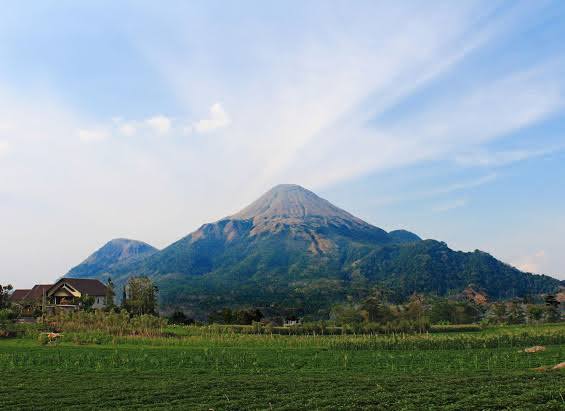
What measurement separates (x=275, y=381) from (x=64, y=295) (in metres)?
64.3

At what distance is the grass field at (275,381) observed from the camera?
15.6 m

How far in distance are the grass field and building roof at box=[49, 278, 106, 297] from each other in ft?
139

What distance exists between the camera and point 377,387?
706 inches

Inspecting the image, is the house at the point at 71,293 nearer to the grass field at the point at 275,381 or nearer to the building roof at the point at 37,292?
the building roof at the point at 37,292

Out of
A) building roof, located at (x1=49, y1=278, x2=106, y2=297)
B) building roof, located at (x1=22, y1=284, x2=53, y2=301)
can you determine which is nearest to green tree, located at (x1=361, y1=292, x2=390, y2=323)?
building roof, located at (x1=49, y1=278, x2=106, y2=297)

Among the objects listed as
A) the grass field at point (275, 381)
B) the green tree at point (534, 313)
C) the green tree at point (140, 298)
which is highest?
the green tree at point (140, 298)

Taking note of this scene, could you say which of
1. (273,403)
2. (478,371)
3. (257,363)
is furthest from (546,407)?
(257,363)

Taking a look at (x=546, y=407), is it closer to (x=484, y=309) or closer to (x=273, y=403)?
(x=273, y=403)

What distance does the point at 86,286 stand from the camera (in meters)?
78.4

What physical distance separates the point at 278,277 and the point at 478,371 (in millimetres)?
156856

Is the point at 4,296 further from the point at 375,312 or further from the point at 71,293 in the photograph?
the point at 375,312

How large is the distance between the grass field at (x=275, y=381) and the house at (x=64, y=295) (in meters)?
37.2

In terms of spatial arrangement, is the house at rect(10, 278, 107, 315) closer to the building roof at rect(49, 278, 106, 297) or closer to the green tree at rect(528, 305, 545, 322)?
the building roof at rect(49, 278, 106, 297)

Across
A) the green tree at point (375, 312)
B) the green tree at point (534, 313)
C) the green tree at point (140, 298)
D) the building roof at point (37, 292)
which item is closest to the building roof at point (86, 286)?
the building roof at point (37, 292)
